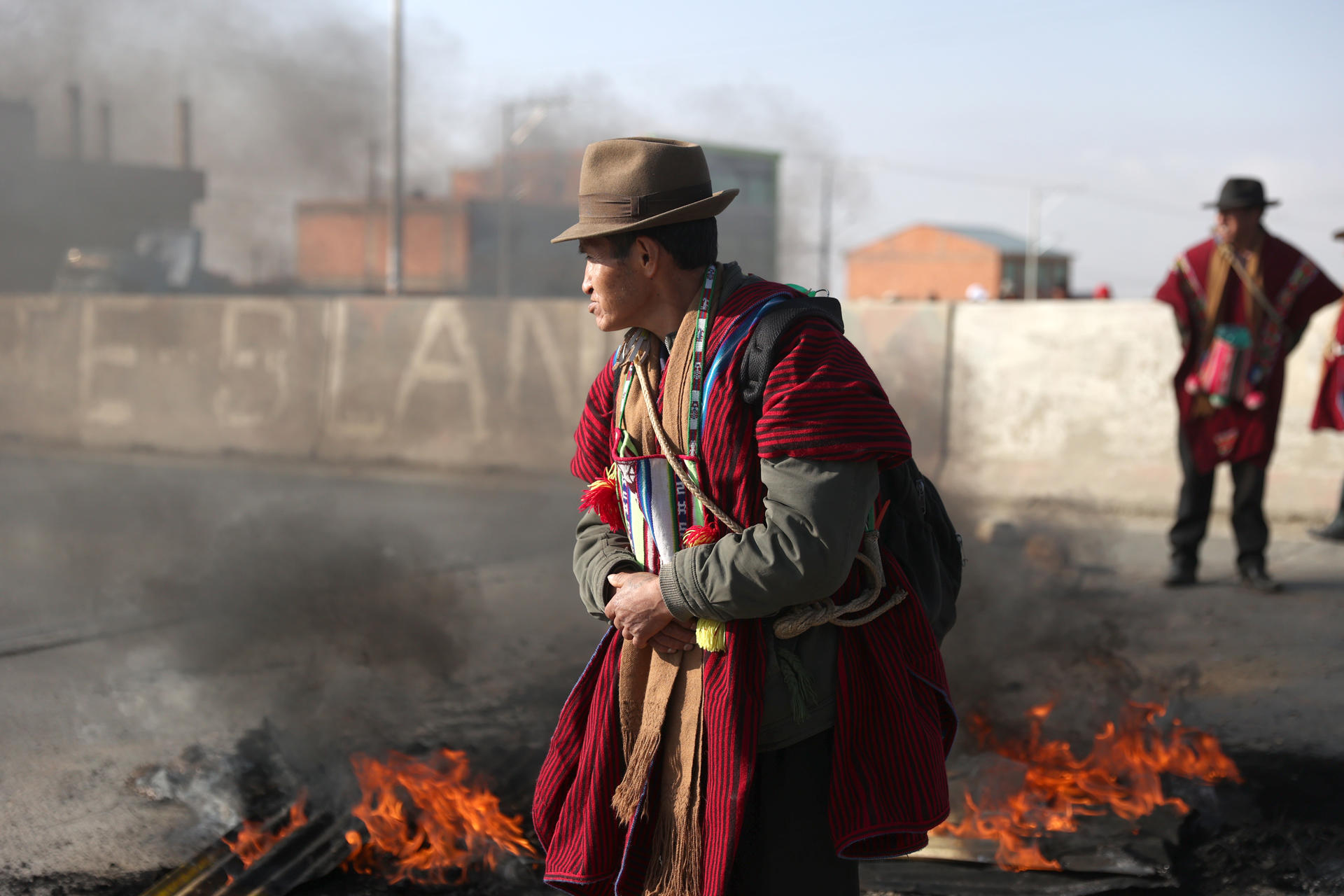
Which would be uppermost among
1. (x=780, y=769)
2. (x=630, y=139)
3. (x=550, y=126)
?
(x=550, y=126)

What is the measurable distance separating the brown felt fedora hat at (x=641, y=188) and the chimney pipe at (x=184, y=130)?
46.3 feet

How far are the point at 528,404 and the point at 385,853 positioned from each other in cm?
689

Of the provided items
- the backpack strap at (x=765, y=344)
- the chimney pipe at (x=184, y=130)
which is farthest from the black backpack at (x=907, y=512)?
the chimney pipe at (x=184, y=130)

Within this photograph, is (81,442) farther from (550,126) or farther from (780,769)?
(550,126)

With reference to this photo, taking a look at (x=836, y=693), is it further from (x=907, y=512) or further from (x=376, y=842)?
(x=376, y=842)

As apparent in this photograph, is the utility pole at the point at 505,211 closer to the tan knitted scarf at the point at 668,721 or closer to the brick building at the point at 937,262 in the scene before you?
the tan knitted scarf at the point at 668,721

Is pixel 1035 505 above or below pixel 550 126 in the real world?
below

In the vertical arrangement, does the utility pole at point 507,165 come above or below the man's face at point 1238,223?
above

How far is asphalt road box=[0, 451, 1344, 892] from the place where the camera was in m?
3.48

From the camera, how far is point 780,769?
5.91ft

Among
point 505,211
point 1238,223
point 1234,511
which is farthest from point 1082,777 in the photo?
point 505,211

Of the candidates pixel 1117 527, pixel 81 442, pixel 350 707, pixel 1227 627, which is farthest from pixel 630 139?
pixel 81 442

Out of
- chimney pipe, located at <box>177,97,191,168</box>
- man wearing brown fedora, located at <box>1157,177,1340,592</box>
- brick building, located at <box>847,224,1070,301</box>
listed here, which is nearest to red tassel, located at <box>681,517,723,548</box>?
man wearing brown fedora, located at <box>1157,177,1340,592</box>

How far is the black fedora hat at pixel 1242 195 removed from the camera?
5.51 meters
